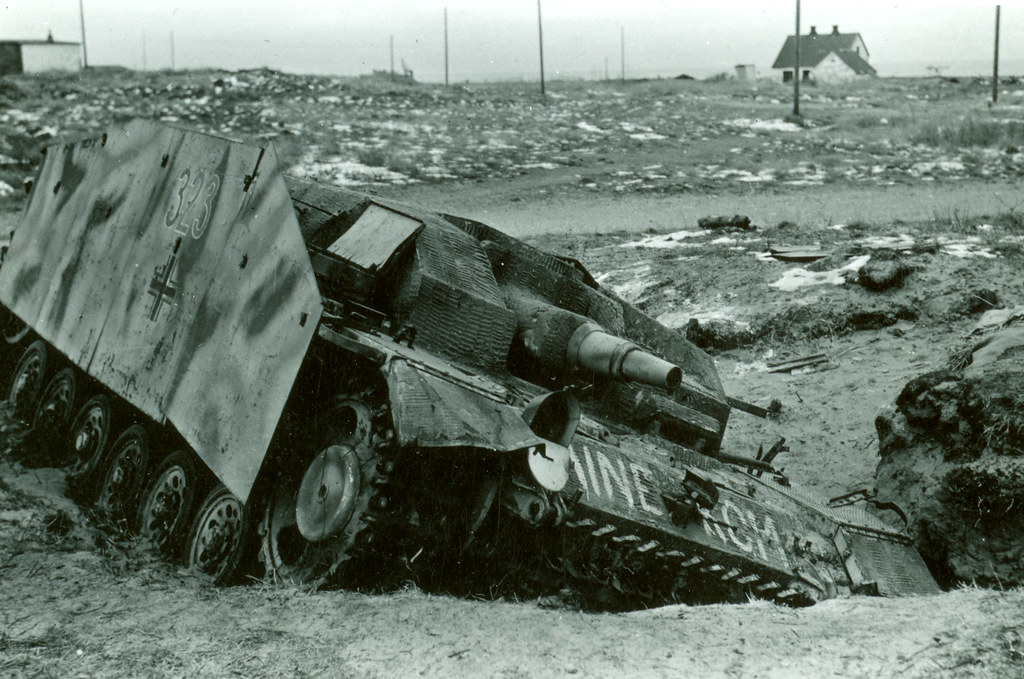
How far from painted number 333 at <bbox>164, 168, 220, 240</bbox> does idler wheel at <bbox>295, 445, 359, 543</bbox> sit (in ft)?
6.55

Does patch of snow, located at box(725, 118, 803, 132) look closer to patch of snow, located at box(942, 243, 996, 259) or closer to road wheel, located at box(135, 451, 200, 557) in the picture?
patch of snow, located at box(942, 243, 996, 259)

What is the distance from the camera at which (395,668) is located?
14.2 ft

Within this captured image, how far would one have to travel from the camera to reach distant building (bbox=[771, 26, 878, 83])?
2411 inches

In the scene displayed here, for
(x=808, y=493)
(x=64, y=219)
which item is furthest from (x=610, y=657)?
→ (x=64, y=219)

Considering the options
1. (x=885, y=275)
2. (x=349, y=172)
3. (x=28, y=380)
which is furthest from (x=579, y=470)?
(x=349, y=172)

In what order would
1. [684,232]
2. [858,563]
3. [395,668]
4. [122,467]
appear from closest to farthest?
[395,668] < [858,563] < [122,467] < [684,232]

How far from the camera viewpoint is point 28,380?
917 cm

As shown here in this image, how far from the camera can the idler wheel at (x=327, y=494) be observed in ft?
16.9

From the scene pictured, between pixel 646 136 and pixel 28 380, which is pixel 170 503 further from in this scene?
pixel 646 136

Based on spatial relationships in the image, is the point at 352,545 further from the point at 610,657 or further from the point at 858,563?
the point at 858,563

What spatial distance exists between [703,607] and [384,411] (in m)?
1.75

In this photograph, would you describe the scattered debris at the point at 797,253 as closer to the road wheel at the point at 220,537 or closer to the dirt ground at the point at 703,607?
the dirt ground at the point at 703,607

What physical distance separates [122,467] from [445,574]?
2971mm

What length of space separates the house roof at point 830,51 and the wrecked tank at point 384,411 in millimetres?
56412
